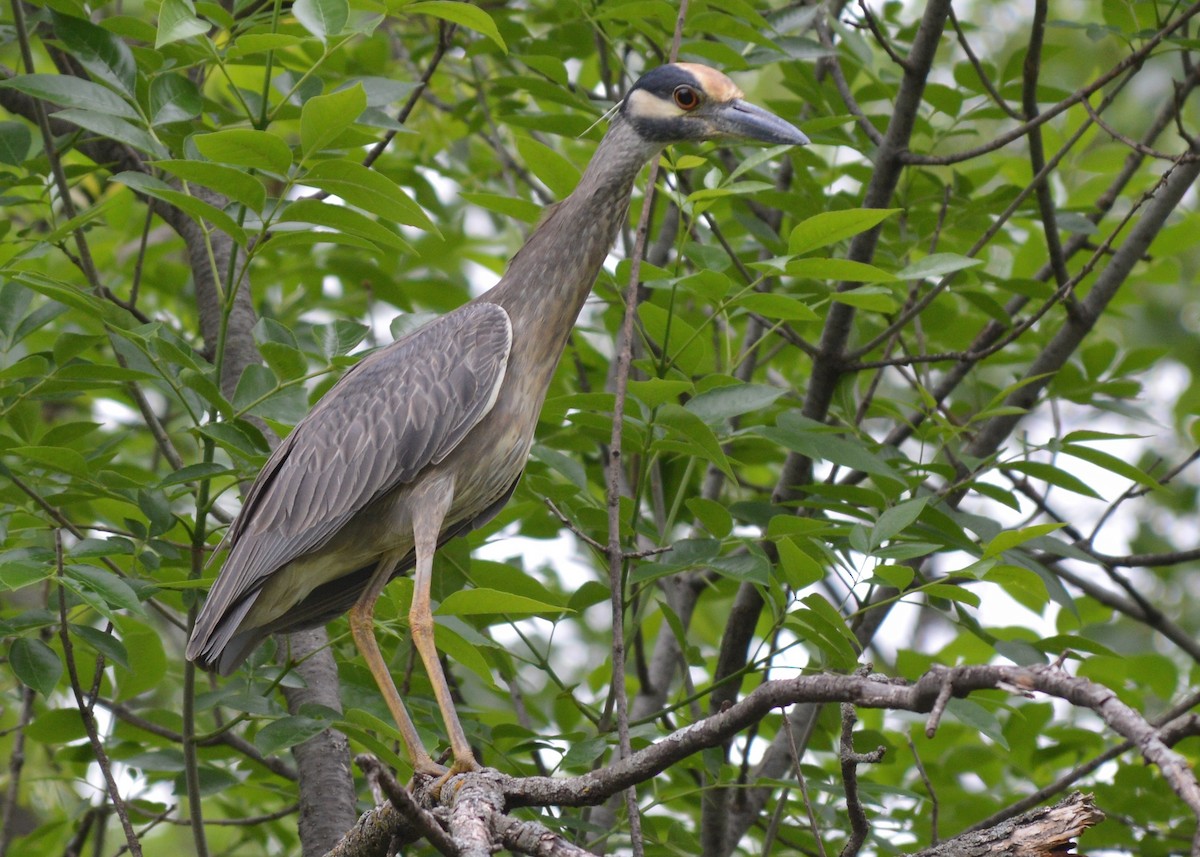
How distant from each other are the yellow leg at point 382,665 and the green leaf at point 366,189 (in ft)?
4.76

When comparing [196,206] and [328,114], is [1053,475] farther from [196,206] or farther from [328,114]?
[196,206]

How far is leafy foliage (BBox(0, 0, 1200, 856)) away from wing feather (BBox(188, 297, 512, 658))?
0.51ft

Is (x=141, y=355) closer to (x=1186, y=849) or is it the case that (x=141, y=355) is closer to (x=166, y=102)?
(x=166, y=102)

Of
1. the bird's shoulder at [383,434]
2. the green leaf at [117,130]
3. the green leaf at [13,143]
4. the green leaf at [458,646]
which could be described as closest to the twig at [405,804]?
the green leaf at [458,646]

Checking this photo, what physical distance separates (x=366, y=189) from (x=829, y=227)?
1.38 m

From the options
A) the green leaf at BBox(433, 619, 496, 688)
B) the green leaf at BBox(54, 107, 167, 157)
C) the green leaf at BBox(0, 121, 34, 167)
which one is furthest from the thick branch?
the green leaf at BBox(0, 121, 34, 167)

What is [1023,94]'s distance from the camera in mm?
4922

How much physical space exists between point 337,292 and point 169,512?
3.15 metres

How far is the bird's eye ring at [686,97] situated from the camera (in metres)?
4.62

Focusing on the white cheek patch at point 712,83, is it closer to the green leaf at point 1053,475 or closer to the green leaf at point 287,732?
the green leaf at point 1053,475

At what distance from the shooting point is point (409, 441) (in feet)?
14.7

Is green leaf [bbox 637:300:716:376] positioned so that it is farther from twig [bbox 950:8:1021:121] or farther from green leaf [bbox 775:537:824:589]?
twig [bbox 950:8:1021:121]

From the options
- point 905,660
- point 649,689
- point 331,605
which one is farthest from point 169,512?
point 905,660

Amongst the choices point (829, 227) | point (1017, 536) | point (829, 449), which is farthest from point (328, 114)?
point (1017, 536)
